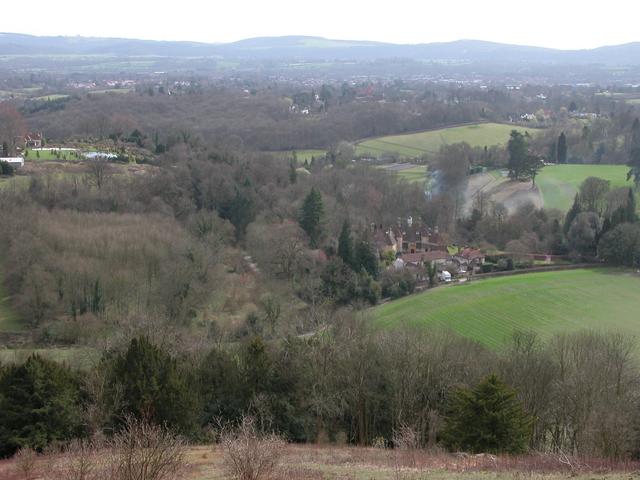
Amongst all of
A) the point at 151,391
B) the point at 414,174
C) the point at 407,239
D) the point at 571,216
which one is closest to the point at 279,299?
the point at 151,391

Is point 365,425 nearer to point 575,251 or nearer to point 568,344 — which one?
point 568,344

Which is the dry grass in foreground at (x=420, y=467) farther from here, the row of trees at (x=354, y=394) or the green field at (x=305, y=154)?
the green field at (x=305, y=154)

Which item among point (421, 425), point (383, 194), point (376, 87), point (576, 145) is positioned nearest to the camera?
point (421, 425)

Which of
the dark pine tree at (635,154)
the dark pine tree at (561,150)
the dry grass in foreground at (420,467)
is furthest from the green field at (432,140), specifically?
the dry grass in foreground at (420,467)

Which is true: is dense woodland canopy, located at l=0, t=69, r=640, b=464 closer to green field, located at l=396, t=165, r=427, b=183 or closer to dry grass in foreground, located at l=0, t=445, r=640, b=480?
dry grass in foreground, located at l=0, t=445, r=640, b=480

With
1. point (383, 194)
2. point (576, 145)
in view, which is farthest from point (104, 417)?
point (576, 145)
